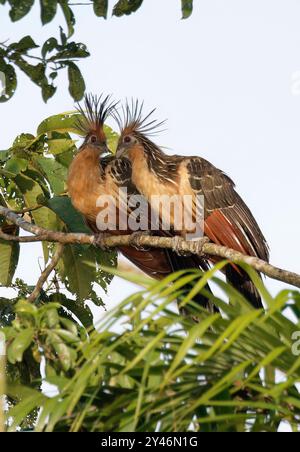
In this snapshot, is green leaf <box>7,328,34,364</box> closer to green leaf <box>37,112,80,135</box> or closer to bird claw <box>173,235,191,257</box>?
bird claw <box>173,235,191,257</box>

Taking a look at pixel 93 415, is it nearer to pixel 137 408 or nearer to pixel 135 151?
pixel 137 408

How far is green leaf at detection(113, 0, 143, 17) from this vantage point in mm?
3844

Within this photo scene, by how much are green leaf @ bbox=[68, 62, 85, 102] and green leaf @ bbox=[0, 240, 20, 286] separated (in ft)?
3.80

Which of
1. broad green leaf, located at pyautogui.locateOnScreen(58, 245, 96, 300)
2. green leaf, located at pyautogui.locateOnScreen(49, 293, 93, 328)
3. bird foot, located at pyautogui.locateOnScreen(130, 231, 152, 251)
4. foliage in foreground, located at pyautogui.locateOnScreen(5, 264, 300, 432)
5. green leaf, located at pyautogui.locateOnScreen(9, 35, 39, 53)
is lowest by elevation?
foliage in foreground, located at pyautogui.locateOnScreen(5, 264, 300, 432)

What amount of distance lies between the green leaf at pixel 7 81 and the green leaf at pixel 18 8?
2.47 ft

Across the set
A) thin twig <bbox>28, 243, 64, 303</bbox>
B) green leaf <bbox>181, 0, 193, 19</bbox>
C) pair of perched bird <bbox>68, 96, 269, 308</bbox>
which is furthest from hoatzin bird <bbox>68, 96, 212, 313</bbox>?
green leaf <bbox>181, 0, 193, 19</bbox>

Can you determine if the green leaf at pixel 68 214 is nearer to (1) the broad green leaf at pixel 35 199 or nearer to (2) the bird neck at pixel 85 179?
(1) the broad green leaf at pixel 35 199

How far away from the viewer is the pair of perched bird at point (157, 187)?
18.5 feet

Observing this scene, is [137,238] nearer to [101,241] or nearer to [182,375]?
[101,241]

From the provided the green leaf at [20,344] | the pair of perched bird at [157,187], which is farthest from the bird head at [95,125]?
the green leaf at [20,344]

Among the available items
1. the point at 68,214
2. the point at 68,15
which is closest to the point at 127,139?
the point at 68,214

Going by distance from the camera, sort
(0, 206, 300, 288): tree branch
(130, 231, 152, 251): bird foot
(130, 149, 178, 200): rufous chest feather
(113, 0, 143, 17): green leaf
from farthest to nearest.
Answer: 1. (130, 149, 178, 200): rufous chest feather
2. (130, 231, 152, 251): bird foot
3. (0, 206, 300, 288): tree branch
4. (113, 0, 143, 17): green leaf

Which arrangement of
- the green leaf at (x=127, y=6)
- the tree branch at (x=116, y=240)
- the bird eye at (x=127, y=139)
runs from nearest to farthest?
the green leaf at (x=127, y=6) < the tree branch at (x=116, y=240) < the bird eye at (x=127, y=139)

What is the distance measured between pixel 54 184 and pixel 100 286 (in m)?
0.68
